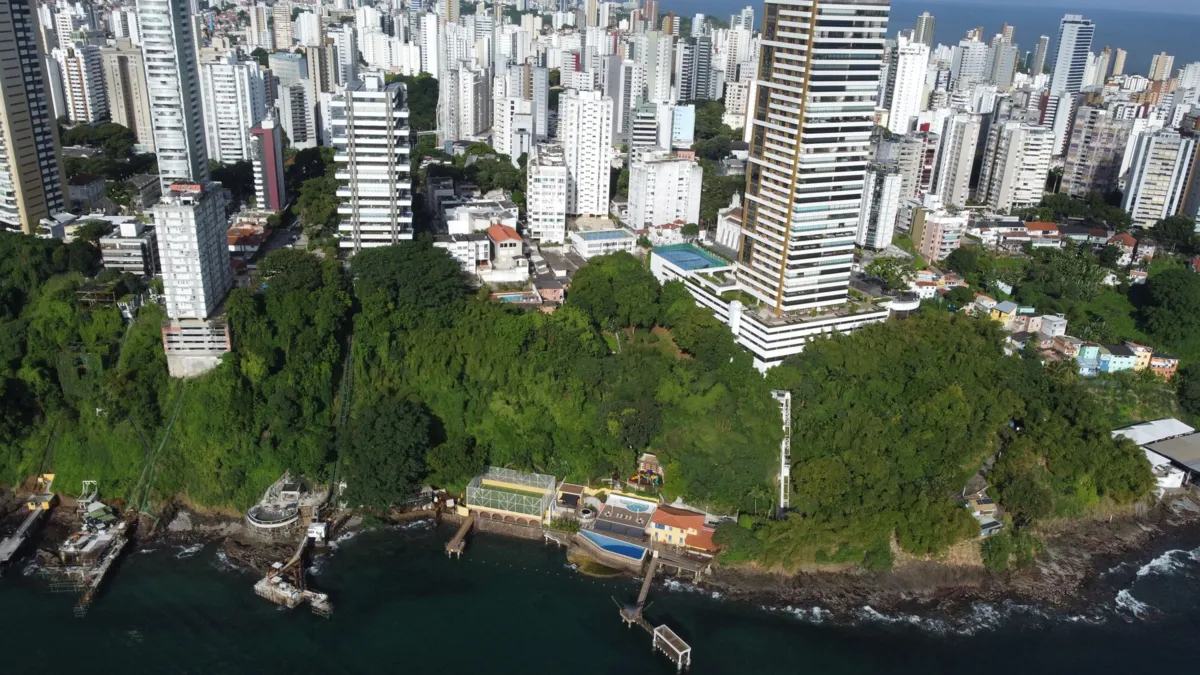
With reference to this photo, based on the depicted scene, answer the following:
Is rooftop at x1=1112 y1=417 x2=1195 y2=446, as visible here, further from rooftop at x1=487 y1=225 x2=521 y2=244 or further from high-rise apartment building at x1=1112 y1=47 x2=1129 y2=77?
high-rise apartment building at x1=1112 y1=47 x2=1129 y2=77

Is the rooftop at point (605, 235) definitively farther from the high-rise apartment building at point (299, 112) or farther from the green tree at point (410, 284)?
the high-rise apartment building at point (299, 112)

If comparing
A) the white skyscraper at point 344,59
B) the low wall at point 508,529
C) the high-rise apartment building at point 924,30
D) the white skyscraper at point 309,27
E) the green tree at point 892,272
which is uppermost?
the high-rise apartment building at point 924,30

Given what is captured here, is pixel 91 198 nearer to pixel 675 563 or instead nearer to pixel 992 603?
pixel 675 563

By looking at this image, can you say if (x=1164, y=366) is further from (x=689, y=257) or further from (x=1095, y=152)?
(x=1095, y=152)

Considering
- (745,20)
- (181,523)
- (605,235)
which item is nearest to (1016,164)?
(605,235)

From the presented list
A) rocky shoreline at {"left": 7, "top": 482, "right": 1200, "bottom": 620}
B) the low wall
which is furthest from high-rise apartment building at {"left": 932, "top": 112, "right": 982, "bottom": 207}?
the low wall

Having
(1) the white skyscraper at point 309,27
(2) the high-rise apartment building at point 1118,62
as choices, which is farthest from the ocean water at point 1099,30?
(1) the white skyscraper at point 309,27

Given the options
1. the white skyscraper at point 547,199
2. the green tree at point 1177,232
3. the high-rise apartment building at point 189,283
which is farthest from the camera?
the green tree at point 1177,232
